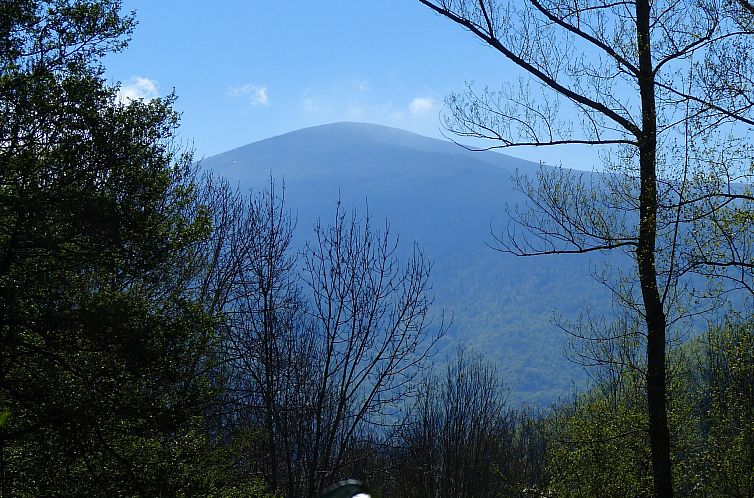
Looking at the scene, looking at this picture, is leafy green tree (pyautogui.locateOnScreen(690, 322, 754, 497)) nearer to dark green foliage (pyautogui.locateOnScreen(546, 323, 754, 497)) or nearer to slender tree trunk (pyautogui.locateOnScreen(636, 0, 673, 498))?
dark green foliage (pyautogui.locateOnScreen(546, 323, 754, 497))

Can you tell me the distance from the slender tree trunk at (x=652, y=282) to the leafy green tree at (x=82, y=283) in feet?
19.2

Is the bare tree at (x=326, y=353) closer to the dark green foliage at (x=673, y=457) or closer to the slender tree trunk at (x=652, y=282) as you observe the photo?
the slender tree trunk at (x=652, y=282)

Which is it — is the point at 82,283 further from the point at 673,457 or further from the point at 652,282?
the point at 673,457

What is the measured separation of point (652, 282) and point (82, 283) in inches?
289

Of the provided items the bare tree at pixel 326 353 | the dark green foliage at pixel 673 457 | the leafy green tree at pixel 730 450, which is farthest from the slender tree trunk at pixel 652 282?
the leafy green tree at pixel 730 450

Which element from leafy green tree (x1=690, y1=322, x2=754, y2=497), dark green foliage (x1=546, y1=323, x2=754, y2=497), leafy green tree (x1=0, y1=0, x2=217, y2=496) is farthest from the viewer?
leafy green tree (x1=690, y1=322, x2=754, y2=497)

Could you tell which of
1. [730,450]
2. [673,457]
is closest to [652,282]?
[673,457]

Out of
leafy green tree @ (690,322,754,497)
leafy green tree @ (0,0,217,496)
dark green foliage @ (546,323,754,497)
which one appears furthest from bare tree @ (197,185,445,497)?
leafy green tree @ (690,322,754,497)

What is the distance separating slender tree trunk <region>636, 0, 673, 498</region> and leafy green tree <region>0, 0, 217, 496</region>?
5842 mm

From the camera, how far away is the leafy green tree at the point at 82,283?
898 centimetres

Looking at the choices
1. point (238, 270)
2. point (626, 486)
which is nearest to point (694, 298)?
point (626, 486)

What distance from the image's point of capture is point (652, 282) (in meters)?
9.67

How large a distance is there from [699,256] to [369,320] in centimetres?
607

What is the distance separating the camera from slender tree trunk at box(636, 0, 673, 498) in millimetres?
9562
